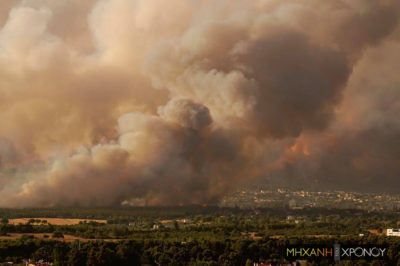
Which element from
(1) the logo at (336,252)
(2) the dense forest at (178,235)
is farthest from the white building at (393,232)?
(1) the logo at (336,252)

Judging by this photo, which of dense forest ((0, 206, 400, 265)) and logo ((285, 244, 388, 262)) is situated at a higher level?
dense forest ((0, 206, 400, 265))

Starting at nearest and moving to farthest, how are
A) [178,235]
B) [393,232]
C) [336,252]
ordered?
[336,252] → [178,235] → [393,232]

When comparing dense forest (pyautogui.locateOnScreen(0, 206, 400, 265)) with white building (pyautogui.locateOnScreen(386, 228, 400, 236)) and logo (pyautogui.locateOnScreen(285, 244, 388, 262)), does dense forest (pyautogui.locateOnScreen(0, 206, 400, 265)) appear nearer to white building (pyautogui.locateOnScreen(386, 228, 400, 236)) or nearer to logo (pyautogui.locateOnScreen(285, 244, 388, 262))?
logo (pyautogui.locateOnScreen(285, 244, 388, 262))

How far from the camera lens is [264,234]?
294ft

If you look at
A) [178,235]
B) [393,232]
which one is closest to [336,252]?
[178,235]

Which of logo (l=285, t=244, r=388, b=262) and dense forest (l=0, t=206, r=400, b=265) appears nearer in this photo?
logo (l=285, t=244, r=388, b=262)

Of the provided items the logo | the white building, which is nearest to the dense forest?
the logo

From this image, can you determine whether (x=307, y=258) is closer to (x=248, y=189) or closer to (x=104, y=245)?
(x=104, y=245)

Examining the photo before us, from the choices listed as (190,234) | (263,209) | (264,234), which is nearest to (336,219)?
(263,209)

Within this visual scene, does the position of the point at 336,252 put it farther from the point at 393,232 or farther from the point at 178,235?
the point at 393,232

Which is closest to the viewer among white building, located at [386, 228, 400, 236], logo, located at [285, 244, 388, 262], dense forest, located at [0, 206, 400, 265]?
logo, located at [285, 244, 388, 262]

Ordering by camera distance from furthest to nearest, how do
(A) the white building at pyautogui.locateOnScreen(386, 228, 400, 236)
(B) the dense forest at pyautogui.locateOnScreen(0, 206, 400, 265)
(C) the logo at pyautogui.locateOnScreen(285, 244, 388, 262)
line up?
(A) the white building at pyautogui.locateOnScreen(386, 228, 400, 236)
(B) the dense forest at pyautogui.locateOnScreen(0, 206, 400, 265)
(C) the logo at pyautogui.locateOnScreen(285, 244, 388, 262)

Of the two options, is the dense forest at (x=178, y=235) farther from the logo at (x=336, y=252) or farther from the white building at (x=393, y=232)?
the white building at (x=393, y=232)

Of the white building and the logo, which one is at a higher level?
the white building
